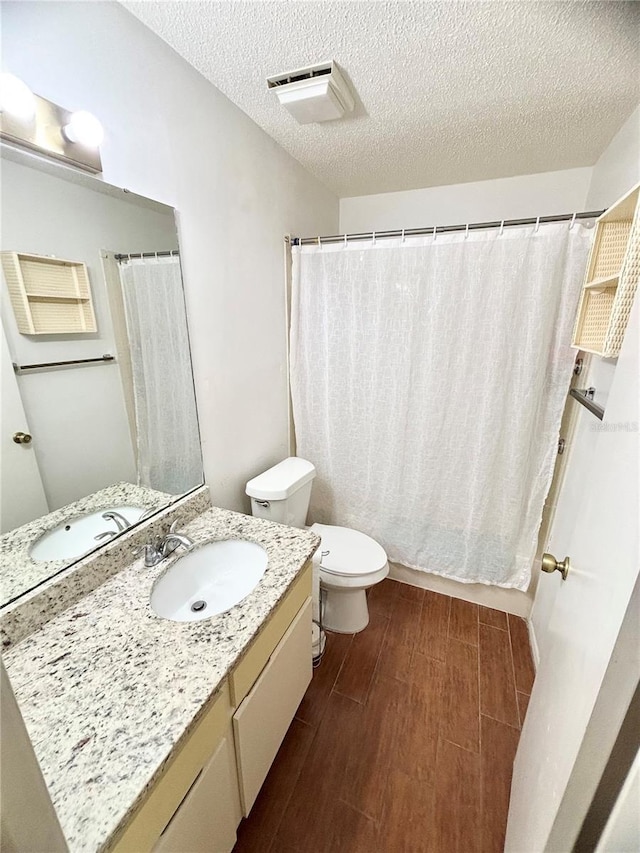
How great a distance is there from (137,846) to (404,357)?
1.76 m

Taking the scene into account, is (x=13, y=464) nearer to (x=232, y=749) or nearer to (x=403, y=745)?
(x=232, y=749)

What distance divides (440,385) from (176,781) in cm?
164

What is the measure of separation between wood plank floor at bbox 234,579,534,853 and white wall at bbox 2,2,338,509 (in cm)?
98

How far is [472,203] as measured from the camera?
204cm

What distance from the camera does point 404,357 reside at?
1.75 meters

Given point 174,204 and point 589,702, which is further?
point 174,204

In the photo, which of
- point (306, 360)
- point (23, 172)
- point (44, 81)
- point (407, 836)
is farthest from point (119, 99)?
point (407, 836)

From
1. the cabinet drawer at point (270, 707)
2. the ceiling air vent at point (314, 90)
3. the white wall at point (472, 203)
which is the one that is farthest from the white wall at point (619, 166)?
the cabinet drawer at point (270, 707)

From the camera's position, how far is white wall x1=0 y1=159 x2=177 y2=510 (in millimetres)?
794

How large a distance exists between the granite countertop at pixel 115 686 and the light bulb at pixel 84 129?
3.92 feet

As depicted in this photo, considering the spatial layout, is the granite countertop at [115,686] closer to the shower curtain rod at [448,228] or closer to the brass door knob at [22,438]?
the brass door knob at [22,438]

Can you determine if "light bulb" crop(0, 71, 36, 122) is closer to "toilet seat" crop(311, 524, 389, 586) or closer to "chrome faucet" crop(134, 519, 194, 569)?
"chrome faucet" crop(134, 519, 194, 569)

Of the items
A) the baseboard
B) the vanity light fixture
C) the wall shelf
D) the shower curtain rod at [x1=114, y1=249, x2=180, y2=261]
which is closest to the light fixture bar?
the vanity light fixture

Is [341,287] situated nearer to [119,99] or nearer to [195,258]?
[195,258]
